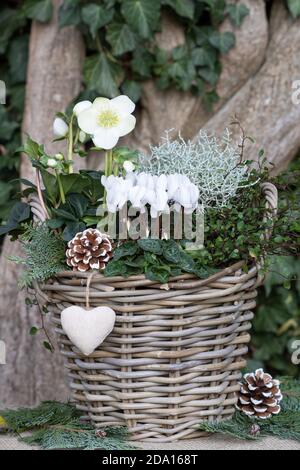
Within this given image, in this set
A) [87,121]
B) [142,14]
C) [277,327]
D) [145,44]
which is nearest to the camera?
[87,121]

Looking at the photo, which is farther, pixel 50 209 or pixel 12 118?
pixel 12 118

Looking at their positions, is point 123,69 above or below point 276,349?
above

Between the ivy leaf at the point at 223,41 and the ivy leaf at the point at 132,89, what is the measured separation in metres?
0.24

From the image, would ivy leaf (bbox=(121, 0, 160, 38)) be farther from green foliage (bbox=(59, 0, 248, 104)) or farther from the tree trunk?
the tree trunk

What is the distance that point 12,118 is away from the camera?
2.24 meters

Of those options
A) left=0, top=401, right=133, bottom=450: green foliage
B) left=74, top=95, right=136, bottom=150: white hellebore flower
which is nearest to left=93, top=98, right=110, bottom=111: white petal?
left=74, top=95, right=136, bottom=150: white hellebore flower

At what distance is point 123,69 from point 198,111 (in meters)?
0.24

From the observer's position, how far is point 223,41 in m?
2.04

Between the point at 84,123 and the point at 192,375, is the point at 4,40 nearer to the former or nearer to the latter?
the point at 84,123

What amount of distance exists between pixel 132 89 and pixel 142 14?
209 mm

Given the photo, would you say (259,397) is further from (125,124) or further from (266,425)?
(125,124)

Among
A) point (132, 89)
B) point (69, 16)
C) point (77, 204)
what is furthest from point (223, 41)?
point (77, 204)

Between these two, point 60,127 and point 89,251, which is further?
point 60,127
